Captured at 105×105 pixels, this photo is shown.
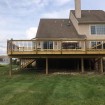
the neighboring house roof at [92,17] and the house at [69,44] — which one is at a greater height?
the neighboring house roof at [92,17]

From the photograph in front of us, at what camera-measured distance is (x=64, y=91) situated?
13828 mm

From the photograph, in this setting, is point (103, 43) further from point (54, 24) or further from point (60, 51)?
point (54, 24)

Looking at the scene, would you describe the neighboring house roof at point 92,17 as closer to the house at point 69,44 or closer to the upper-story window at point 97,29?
the house at point 69,44

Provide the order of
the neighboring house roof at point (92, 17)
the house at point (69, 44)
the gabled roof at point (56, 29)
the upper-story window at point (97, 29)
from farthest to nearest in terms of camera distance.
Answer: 1. the upper-story window at point (97, 29)
2. the neighboring house roof at point (92, 17)
3. the gabled roof at point (56, 29)
4. the house at point (69, 44)

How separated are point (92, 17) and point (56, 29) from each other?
14.0 feet

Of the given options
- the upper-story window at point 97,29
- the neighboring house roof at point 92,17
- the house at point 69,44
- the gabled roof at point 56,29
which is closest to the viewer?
the house at point 69,44

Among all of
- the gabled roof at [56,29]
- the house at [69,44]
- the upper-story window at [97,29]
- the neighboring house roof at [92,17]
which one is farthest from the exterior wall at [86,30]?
the gabled roof at [56,29]

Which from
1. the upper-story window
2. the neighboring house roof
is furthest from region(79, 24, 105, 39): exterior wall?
the neighboring house roof

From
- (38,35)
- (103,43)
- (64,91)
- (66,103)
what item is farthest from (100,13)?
(66,103)

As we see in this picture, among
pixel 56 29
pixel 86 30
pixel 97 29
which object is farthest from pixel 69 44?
pixel 97 29

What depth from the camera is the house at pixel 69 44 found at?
23094 mm

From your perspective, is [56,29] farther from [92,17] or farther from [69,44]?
[69,44]

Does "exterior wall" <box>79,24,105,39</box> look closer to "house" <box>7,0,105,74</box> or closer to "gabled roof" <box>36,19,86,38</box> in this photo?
"house" <box>7,0,105,74</box>

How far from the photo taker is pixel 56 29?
32812 millimetres
